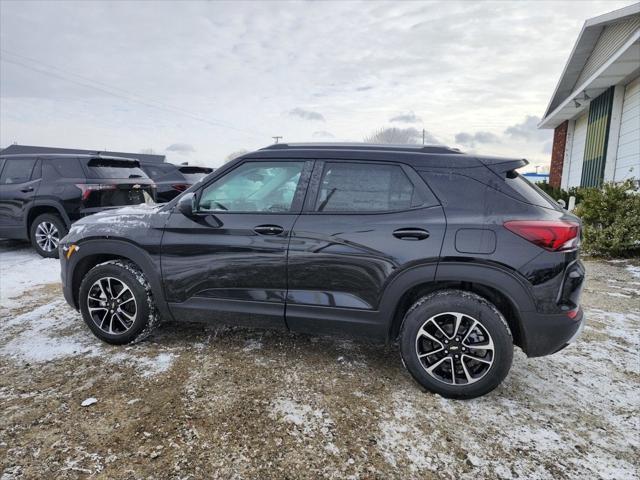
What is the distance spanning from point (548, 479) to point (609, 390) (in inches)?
51.1

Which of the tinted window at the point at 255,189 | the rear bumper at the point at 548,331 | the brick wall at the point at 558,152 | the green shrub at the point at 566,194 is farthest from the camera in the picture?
the brick wall at the point at 558,152

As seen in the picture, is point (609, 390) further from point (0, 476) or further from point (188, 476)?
point (0, 476)

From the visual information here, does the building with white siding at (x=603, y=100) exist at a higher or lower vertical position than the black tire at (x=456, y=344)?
higher

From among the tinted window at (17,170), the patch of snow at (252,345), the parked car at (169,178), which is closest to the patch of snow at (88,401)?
the patch of snow at (252,345)

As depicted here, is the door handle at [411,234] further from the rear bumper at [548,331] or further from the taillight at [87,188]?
the taillight at [87,188]

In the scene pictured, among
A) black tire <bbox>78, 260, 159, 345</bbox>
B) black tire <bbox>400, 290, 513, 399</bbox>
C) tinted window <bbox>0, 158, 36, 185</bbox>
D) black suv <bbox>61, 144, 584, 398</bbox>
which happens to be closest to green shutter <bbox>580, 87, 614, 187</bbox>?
black suv <bbox>61, 144, 584, 398</bbox>

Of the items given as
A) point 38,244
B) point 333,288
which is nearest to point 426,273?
point 333,288

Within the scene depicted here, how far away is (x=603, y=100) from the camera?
38.3 feet

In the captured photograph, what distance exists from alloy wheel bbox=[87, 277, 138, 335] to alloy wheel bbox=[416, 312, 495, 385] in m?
2.48

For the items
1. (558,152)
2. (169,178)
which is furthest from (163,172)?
(558,152)

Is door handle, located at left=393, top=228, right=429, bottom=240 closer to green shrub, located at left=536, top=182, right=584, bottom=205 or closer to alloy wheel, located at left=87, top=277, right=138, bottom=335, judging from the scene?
alloy wheel, located at left=87, top=277, right=138, bottom=335

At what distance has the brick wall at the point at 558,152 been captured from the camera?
1662cm

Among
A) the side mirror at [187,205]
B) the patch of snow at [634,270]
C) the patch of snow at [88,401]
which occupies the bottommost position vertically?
the patch of snow at [88,401]

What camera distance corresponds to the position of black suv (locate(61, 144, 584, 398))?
2.59 m
